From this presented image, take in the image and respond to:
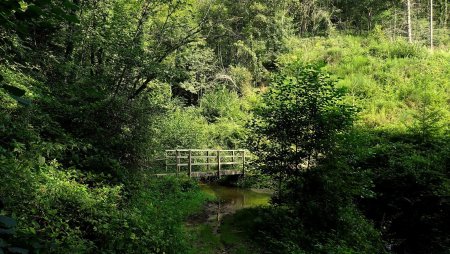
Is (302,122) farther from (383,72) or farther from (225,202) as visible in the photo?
(383,72)

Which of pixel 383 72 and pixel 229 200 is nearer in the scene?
pixel 229 200

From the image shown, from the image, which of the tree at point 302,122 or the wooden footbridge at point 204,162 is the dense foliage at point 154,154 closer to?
the tree at point 302,122

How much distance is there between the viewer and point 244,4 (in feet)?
99.2

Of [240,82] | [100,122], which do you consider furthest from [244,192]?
[240,82]

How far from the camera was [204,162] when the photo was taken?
18156 mm

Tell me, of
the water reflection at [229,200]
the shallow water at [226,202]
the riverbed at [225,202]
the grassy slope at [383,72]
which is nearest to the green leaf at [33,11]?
the riverbed at [225,202]

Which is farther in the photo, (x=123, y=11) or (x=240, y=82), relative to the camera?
(x=240, y=82)

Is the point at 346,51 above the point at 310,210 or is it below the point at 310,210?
above

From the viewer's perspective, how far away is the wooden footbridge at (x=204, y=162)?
15.2m

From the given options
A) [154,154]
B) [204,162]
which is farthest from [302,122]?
[204,162]

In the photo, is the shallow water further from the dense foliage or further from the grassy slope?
the grassy slope

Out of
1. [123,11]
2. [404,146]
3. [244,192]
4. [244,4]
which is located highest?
[244,4]

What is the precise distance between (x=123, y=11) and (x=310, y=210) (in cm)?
676

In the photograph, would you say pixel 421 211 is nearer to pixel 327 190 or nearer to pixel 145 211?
pixel 327 190
